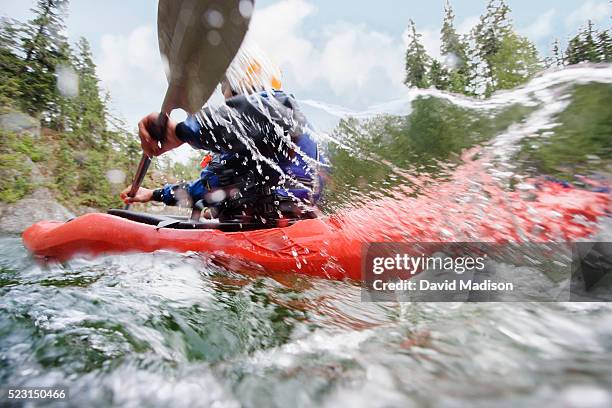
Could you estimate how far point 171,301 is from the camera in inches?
48.5

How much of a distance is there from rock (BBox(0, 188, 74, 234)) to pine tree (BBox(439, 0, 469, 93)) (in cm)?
2672

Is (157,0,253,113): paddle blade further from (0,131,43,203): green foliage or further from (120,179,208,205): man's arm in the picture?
(0,131,43,203): green foliage

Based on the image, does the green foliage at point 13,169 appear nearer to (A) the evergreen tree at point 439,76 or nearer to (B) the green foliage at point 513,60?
(B) the green foliage at point 513,60

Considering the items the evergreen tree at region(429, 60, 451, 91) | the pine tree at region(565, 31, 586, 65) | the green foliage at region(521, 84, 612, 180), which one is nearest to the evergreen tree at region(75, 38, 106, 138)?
the green foliage at region(521, 84, 612, 180)

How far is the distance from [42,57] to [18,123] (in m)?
5.47

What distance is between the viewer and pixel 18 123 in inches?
410

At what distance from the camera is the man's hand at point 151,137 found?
196 centimetres

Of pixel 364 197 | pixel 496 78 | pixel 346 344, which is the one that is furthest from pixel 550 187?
pixel 496 78

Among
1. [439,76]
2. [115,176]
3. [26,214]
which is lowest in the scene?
[26,214]

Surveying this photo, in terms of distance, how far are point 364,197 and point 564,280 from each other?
927 millimetres

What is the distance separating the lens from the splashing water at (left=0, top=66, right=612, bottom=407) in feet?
1.88

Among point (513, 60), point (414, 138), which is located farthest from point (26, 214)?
point (513, 60)
